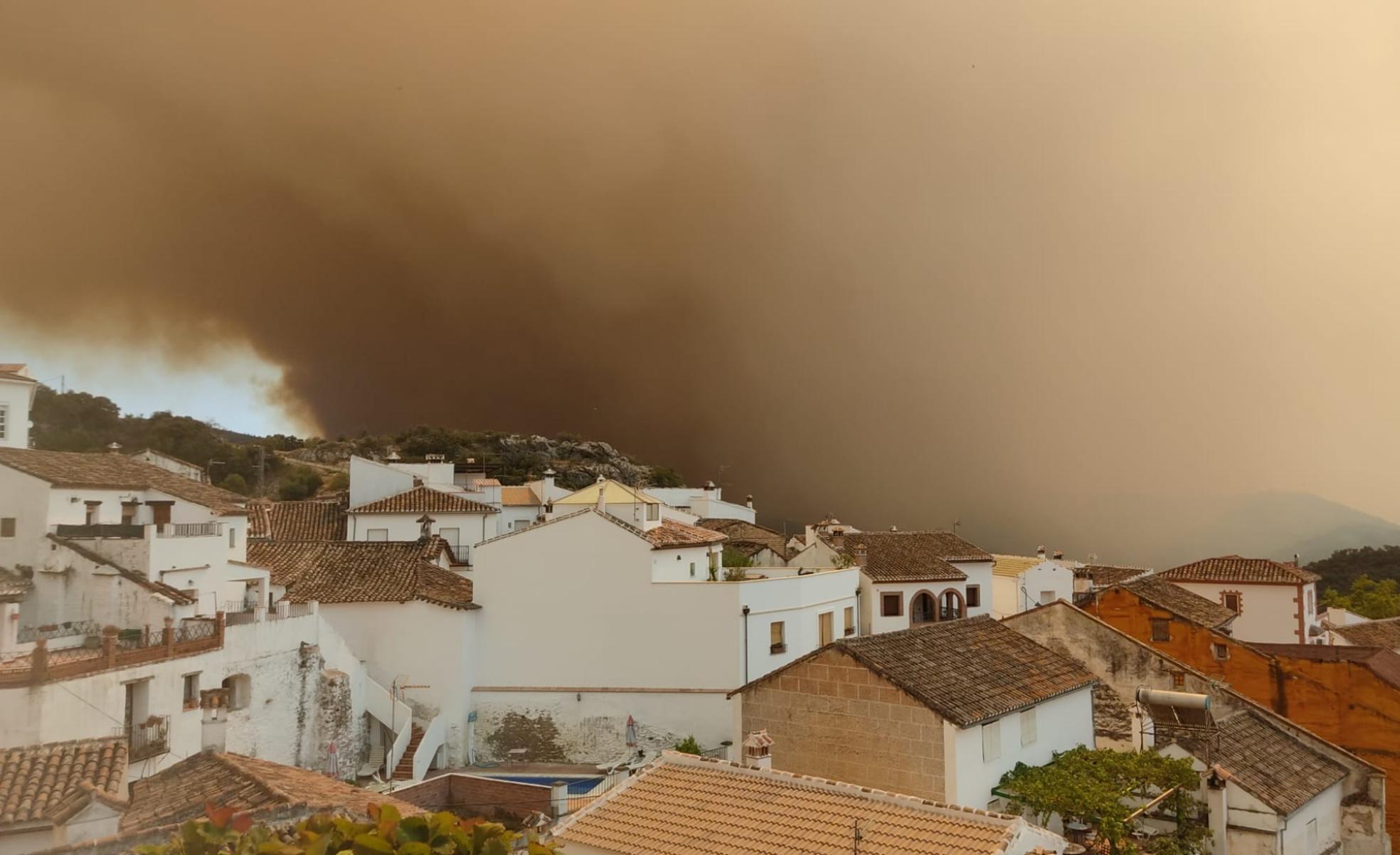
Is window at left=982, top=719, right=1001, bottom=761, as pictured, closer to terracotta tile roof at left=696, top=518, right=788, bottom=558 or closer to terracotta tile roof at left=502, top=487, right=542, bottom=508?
terracotta tile roof at left=696, top=518, right=788, bottom=558

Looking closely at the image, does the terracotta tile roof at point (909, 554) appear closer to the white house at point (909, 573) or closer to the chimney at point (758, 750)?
the white house at point (909, 573)

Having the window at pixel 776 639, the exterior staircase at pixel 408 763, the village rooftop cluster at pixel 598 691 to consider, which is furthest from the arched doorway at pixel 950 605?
the exterior staircase at pixel 408 763

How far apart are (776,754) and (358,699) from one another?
11.5 metres

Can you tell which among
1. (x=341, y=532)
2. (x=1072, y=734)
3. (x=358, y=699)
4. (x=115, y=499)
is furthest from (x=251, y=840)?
(x=341, y=532)

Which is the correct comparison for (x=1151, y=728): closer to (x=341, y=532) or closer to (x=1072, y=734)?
(x=1072, y=734)

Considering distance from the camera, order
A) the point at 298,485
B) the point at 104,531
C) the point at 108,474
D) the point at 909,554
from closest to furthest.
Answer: the point at 104,531, the point at 108,474, the point at 909,554, the point at 298,485

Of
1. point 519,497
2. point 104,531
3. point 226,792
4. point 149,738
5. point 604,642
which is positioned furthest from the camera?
point 519,497

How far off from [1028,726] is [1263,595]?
2265cm

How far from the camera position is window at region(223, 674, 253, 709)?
1700cm

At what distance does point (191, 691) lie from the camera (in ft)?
51.0

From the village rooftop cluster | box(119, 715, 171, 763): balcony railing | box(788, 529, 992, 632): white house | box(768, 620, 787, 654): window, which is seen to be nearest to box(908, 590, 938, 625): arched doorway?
box(788, 529, 992, 632): white house

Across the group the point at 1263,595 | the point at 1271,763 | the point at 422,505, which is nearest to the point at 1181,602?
the point at 1263,595

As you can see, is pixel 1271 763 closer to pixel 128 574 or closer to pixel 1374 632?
pixel 128 574

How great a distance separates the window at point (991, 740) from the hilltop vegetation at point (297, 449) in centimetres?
1180
